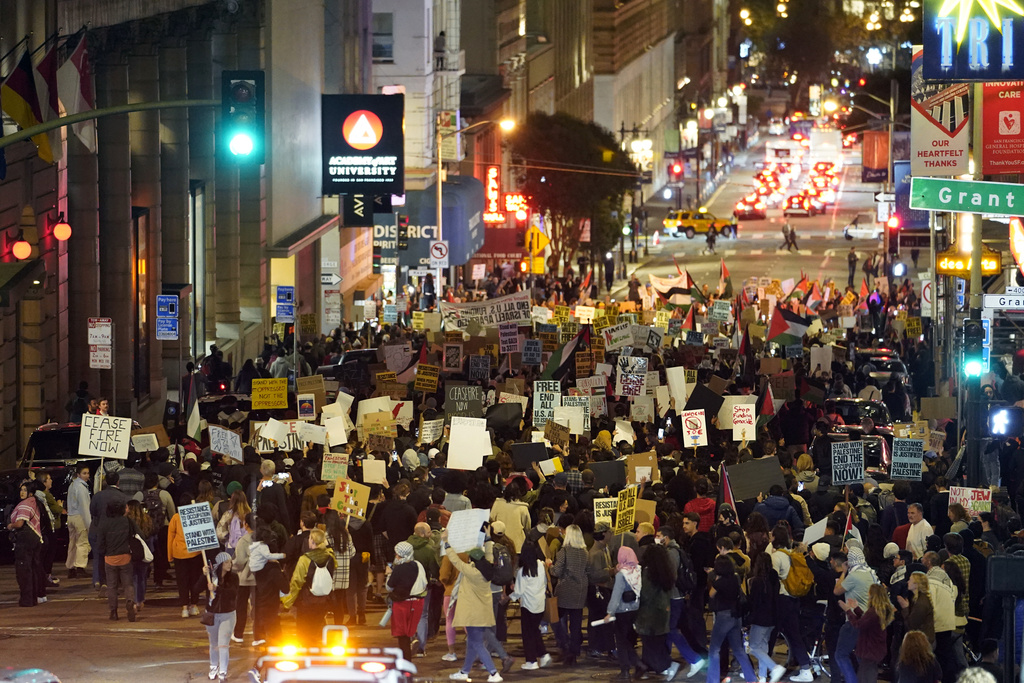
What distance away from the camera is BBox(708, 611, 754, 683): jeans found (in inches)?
620

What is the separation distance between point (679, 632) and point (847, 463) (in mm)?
3988

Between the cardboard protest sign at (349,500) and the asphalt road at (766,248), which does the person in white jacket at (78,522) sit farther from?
the asphalt road at (766,248)

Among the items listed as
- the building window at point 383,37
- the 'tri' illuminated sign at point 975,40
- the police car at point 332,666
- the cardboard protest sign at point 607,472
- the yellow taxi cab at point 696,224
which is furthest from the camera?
the yellow taxi cab at point 696,224

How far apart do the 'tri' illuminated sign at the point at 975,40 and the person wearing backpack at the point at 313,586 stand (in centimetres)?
968

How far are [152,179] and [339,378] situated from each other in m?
5.90

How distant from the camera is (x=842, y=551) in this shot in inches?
624

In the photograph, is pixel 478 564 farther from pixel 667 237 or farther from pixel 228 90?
pixel 667 237

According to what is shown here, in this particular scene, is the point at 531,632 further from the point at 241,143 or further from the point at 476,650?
the point at 241,143

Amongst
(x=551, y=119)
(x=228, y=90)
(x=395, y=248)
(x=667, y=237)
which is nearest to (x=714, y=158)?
(x=667, y=237)

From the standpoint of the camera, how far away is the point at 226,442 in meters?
20.5

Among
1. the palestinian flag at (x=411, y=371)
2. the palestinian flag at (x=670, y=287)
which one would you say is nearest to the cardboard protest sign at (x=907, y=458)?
the palestinian flag at (x=411, y=371)

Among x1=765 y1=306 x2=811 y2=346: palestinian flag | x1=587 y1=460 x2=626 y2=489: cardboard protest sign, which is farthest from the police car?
x1=765 y1=306 x2=811 y2=346: palestinian flag

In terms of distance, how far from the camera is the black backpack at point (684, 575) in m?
16.3

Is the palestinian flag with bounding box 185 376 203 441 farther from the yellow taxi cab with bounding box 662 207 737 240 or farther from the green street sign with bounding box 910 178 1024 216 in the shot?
the yellow taxi cab with bounding box 662 207 737 240
